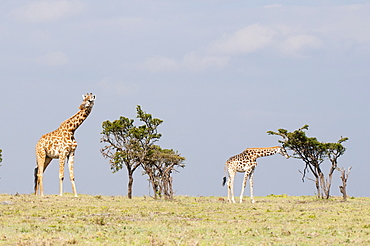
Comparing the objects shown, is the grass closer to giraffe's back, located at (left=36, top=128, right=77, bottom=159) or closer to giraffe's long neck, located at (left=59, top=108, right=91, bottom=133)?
giraffe's back, located at (left=36, top=128, right=77, bottom=159)

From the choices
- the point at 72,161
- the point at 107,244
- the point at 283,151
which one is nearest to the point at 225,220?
the point at 107,244

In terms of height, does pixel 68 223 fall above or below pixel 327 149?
below

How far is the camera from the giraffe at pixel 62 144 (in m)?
32.5

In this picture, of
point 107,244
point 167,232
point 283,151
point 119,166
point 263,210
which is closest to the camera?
point 107,244

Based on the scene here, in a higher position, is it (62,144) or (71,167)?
(62,144)

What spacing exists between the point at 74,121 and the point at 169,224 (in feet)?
47.4

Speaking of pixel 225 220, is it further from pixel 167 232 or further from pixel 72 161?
pixel 72 161

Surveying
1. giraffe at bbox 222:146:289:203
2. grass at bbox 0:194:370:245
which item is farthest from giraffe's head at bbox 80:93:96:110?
giraffe at bbox 222:146:289:203

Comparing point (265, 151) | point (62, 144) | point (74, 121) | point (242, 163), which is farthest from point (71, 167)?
point (265, 151)

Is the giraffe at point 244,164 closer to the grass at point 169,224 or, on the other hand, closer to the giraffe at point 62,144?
the grass at point 169,224

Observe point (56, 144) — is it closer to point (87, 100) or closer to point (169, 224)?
point (87, 100)

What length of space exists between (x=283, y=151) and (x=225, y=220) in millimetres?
15837

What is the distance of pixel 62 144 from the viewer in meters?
32.4

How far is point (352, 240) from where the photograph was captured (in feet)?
54.5
